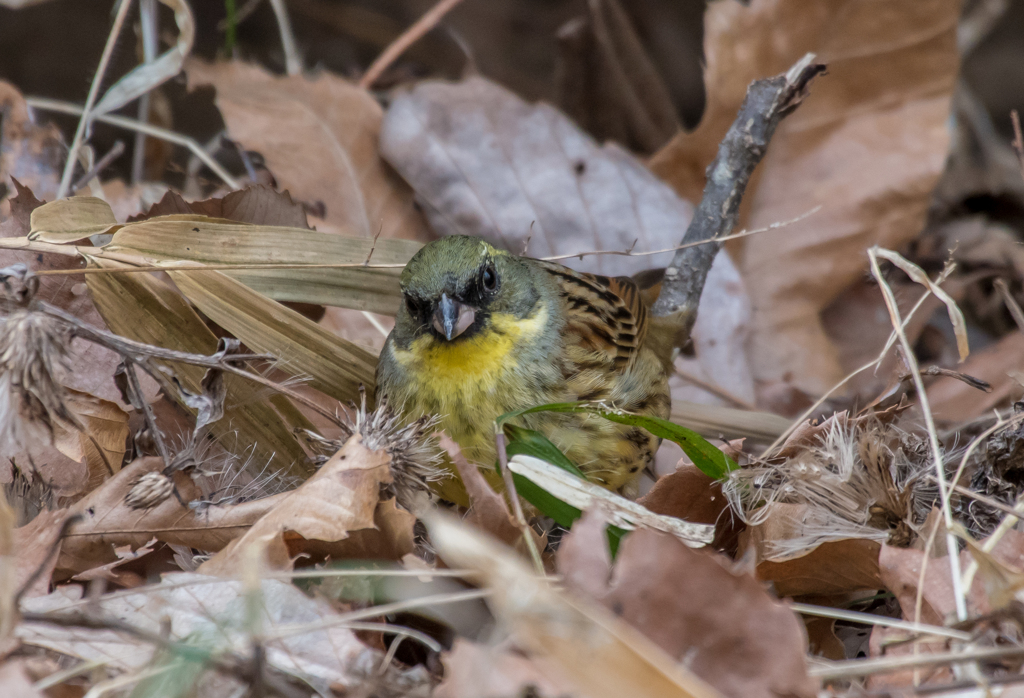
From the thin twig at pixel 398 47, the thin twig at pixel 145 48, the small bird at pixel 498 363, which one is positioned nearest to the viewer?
the small bird at pixel 498 363

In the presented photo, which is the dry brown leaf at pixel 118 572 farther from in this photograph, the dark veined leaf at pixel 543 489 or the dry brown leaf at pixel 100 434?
the dark veined leaf at pixel 543 489

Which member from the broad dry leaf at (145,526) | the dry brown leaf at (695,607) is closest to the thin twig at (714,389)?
the broad dry leaf at (145,526)

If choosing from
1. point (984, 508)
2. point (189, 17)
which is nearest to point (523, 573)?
point (984, 508)

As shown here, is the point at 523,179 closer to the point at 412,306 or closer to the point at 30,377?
the point at 412,306

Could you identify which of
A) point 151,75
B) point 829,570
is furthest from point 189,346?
point 829,570

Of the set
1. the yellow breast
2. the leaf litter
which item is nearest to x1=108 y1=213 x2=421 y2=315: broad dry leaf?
the leaf litter

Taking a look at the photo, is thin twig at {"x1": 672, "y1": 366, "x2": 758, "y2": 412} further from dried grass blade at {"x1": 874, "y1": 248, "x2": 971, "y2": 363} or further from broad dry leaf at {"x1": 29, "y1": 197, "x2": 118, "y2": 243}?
broad dry leaf at {"x1": 29, "y1": 197, "x2": 118, "y2": 243}
